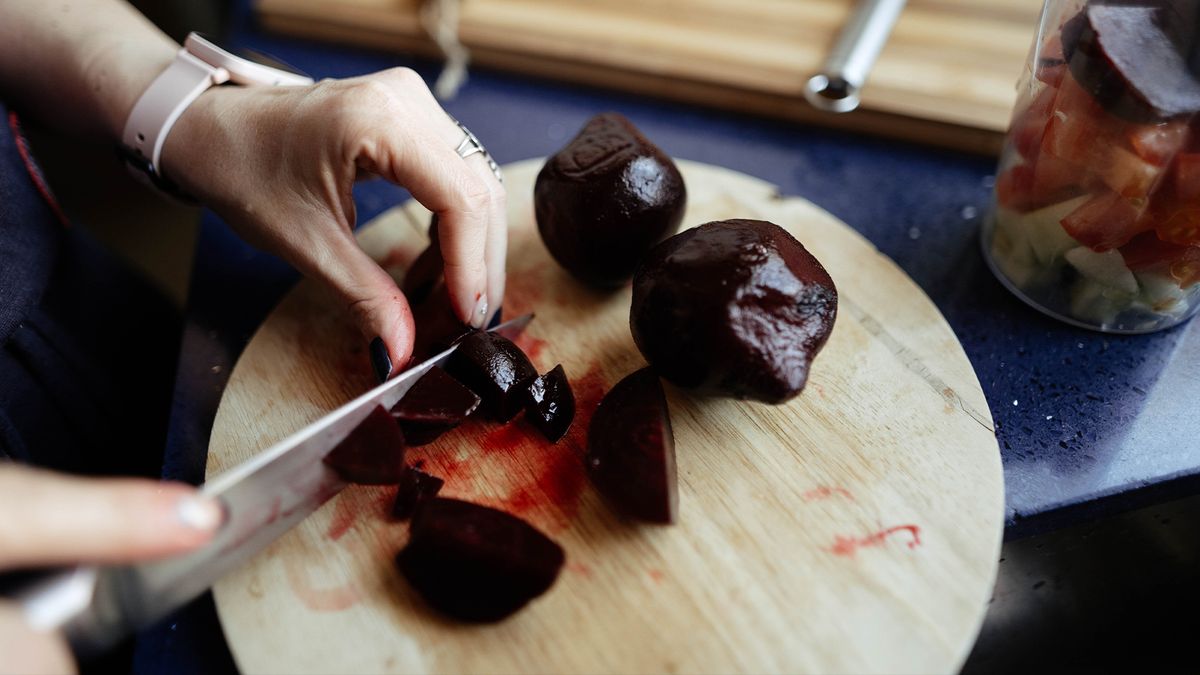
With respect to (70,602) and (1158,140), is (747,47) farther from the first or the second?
(70,602)

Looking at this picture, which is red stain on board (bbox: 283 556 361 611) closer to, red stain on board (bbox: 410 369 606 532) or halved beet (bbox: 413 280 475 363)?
red stain on board (bbox: 410 369 606 532)

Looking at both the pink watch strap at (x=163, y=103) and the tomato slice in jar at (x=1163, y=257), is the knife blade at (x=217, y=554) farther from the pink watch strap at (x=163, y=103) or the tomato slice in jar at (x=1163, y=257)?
the tomato slice in jar at (x=1163, y=257)

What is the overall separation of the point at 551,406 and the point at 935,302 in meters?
0.99

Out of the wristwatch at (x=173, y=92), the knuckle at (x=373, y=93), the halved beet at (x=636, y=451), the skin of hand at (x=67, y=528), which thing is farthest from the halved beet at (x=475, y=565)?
the wristwatch at (x=173, y=92)

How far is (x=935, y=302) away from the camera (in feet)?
6.43

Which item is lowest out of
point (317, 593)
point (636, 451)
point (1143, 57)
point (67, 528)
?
point (317, 593)

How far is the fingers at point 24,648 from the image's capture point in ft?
3.33

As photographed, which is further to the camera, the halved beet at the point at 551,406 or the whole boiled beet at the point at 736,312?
the halved beet at the point at 551,406

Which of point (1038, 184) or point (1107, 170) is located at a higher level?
point (1107, 170)

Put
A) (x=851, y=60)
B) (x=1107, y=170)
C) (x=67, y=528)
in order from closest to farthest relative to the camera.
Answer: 1. (x=67, y=528)
2. (x=1107, y=170)
3. (x=851, y=60)

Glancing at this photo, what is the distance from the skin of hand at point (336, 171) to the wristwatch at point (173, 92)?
0.03 m

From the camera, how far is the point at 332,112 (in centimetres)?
157

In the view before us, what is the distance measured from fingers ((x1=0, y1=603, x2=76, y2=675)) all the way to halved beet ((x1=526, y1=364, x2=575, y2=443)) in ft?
2.73

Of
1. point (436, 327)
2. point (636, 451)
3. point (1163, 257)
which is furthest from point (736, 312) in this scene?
point (1163, 257)
